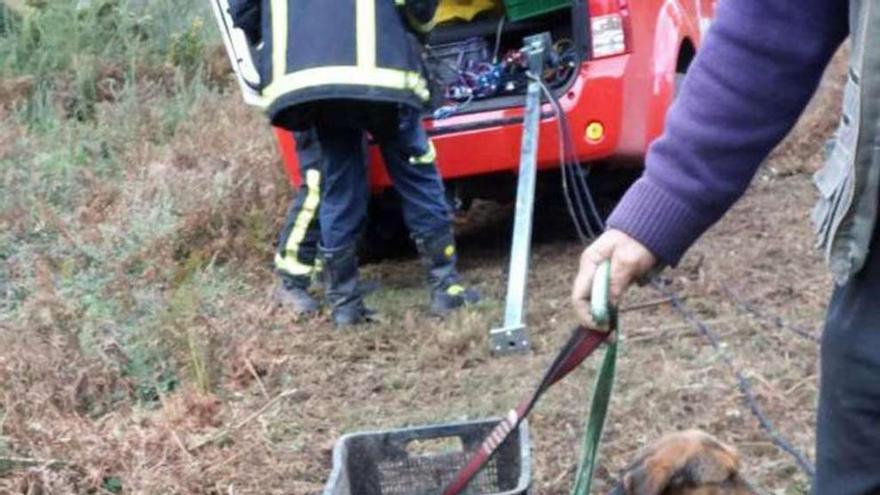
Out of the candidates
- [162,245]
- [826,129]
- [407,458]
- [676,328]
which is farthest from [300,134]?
[826,129]

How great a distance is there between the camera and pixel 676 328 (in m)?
6.46

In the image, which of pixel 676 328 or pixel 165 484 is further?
pixel 676 328

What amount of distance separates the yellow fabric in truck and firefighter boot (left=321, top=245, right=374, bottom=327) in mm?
1753

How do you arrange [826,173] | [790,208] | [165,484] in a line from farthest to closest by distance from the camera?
[790,208]
[165,484]
[826,173]

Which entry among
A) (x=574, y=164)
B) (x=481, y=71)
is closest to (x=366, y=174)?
(x=574, y=164)

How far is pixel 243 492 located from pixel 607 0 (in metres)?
3.32

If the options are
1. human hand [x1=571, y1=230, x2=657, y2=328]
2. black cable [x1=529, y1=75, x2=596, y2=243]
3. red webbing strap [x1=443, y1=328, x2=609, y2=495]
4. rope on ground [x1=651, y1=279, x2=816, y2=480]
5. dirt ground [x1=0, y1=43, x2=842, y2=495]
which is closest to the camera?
human hand [x1=571, y1=230, x2=657, y2=328]

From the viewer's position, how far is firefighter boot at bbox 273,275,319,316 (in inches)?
279

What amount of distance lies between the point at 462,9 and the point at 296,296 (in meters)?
1.92

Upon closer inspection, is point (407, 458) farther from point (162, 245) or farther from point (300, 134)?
point (162, 245)

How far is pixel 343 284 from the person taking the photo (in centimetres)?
702

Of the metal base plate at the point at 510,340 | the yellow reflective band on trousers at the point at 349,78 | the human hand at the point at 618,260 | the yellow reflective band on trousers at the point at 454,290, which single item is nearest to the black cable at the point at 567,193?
the yellow reflective band on trousers at the point at 454,290

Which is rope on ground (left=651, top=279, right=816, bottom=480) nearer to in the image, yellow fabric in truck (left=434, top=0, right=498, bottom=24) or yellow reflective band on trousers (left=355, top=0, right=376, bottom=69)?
yellow reflective band on trousers (left=355, top=0, right=376, bottom=69)

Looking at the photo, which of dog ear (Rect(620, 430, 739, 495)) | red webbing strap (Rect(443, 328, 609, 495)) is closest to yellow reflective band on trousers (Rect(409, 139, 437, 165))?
dog ear (Rect(620, 430, 739, 495))
